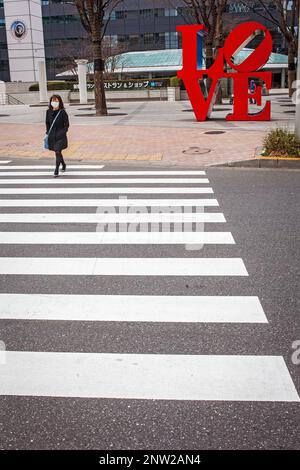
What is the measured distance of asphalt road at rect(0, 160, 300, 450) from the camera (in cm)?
298

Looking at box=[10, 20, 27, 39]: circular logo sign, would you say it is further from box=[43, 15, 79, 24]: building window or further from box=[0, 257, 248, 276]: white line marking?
box=[0, 257, 248, 276]: white line marking

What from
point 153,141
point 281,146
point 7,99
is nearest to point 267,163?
point 281,146

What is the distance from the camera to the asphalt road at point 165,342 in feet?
9.78

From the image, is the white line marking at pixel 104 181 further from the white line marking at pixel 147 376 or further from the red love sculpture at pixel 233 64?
the red love sculpture at pixel 233 64

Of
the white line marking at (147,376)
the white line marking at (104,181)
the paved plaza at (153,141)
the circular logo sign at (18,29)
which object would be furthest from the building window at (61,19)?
the white line marking at (147,376)

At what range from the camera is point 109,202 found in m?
8.83

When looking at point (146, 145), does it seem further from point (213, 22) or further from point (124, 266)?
point (213, 22)

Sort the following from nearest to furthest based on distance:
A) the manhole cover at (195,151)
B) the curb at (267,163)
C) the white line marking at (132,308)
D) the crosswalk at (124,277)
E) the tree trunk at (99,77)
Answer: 1. the crosswalk at (124,277)
2. the white line marking at (132,308)
3. the curb at (267,163)
4. the manhole cover at (195,151)
5. the tree trunk at (99,77)

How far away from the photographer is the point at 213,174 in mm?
11266

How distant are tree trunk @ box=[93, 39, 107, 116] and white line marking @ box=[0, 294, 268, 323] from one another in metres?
21.5

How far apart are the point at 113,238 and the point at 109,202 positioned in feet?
6.71

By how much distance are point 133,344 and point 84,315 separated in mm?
724

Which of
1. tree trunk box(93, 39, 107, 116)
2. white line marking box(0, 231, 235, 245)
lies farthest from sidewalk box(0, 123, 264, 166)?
tree trunk box(93, 39, 107, 116)

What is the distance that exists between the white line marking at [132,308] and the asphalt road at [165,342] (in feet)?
0.28
